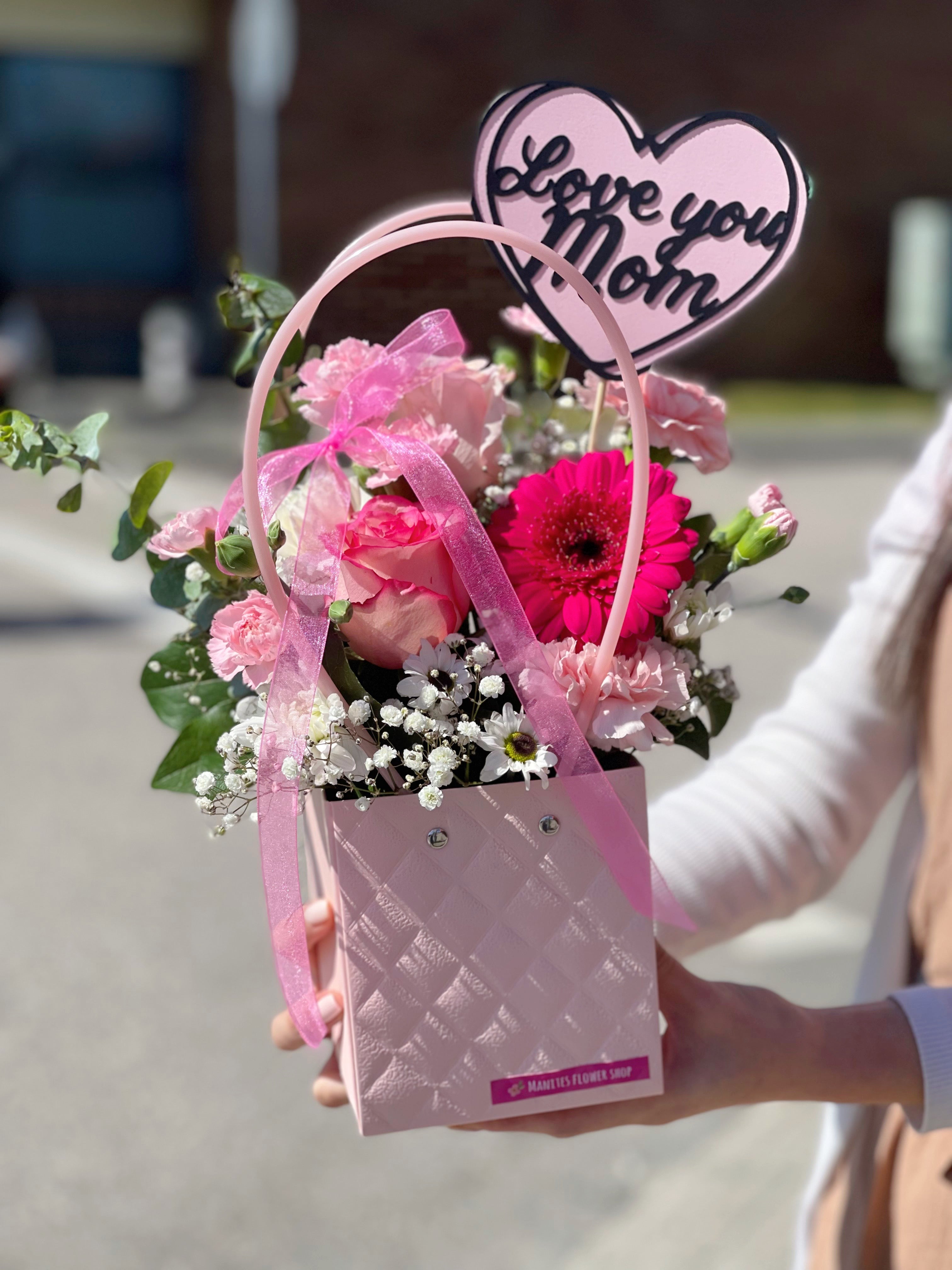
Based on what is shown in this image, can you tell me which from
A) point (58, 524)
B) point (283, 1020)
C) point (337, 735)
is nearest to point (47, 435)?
point (337, 735)

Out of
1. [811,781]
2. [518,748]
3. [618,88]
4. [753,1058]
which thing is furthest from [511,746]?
[618,88]

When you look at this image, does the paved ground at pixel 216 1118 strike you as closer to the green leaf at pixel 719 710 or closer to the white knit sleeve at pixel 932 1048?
the green leaf at pixel 719 710

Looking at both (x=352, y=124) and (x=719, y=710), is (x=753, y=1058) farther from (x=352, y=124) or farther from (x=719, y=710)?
(x=352, y=124)

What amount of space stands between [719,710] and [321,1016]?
338mm

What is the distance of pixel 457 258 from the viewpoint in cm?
88

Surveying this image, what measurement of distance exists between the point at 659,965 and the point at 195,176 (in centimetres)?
1411

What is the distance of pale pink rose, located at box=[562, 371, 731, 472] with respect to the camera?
0.83 metres

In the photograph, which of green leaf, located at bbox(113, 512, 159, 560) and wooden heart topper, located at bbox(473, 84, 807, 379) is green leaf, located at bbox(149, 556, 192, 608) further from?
wooden heart topper, located at bbox(473, 84, 807, 379)

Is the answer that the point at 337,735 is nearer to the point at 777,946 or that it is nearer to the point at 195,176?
the point at 777,946

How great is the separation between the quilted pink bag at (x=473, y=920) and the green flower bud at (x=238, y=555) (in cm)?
2

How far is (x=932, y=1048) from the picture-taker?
95 cm

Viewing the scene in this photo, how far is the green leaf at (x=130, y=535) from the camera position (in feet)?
2.82

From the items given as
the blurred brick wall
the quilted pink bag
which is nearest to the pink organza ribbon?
the quilted pink bag

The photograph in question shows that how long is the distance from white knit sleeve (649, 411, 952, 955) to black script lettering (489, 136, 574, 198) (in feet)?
1.57
